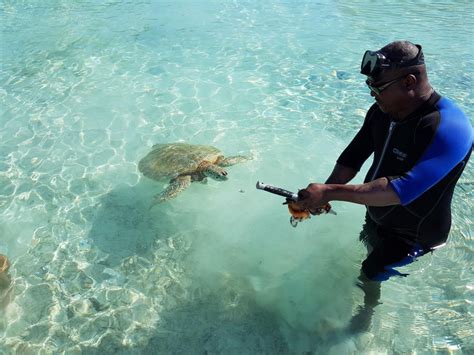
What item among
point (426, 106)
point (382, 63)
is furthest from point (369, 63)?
point (426, 106)

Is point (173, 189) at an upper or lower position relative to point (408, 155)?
lower

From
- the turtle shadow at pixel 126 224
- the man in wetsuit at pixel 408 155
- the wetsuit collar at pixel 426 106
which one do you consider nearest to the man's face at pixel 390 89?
the man in wetsuit at pixel 408 155

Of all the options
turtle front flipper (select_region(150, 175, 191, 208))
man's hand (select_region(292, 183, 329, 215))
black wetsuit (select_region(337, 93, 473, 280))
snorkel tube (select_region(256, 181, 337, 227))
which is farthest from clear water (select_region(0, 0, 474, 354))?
man's hand (select_region(292, 183, 329, 215))

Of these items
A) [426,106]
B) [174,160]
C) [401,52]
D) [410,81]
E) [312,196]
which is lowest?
[174,160]

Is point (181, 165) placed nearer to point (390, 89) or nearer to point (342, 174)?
point (342, 174)

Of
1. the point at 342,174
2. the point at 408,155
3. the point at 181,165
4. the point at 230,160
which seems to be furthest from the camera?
the point at 230,160

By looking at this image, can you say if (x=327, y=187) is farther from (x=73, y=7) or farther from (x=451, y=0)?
(x=451, y=0)

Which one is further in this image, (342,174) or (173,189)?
(173,189)

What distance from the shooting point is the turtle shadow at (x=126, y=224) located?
15.6 feet

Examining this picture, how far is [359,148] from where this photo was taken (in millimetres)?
3250

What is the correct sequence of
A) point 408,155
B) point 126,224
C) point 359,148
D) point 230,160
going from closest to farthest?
1. point 408,155
2. point 359,148
3. point 126,224
4. point 230,160

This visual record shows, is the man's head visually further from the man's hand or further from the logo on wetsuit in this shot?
the man's hand

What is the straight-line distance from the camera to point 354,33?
1252 cm

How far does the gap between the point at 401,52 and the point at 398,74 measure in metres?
0.13
